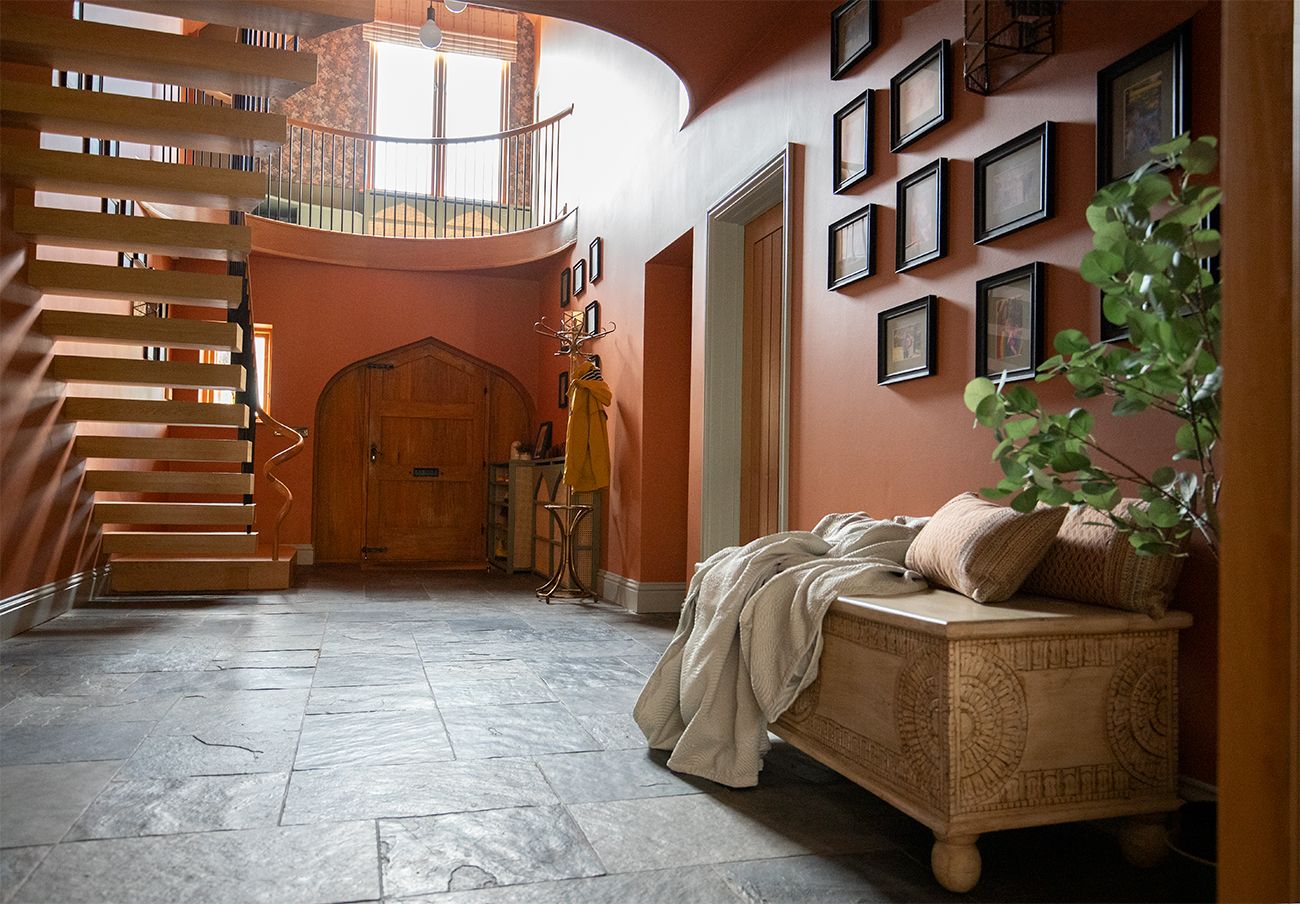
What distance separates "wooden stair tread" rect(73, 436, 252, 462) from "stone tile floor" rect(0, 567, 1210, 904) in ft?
5.91

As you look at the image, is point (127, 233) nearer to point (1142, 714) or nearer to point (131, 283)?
point (131, 283)

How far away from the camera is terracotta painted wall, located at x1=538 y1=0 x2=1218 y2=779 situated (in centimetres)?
229

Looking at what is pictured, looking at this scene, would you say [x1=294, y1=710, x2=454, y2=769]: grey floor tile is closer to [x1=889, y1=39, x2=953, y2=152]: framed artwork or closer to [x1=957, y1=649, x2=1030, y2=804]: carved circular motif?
[x1=957, y1=649, x2=1030, y2=804]: carved circular motif

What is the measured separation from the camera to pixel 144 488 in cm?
586

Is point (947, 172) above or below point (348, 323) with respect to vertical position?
below

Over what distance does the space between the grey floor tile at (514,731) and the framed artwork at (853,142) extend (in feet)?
7.21

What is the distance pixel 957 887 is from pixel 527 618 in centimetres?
388

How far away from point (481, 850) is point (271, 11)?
4.12 m

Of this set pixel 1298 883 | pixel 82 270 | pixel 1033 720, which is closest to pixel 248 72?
pixel 82 270

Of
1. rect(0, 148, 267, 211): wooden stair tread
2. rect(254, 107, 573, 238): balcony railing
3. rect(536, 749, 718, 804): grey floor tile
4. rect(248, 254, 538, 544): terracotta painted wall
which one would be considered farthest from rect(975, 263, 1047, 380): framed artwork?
rect(254, 107, 573, 238): balcony railing

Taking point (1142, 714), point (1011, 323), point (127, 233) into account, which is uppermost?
point (127, 233)

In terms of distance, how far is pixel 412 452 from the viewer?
9078 millimetres

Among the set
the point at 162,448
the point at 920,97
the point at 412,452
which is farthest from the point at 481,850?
the point at 412,452

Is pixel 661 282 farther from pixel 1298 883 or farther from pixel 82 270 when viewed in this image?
pixel 1298 883
